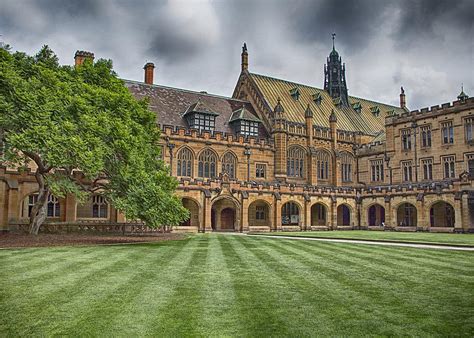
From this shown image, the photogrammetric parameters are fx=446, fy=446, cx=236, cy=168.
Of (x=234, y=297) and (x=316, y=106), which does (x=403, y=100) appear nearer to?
(x=316, y=106)

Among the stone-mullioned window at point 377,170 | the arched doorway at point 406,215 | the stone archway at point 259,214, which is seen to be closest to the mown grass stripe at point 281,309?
the stone archway at point 259,214

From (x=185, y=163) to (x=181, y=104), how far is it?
714 centimetres

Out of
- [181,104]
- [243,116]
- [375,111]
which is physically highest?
[375,111]

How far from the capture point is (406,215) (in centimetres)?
4503

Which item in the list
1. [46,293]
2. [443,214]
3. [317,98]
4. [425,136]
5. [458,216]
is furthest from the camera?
[317,98]

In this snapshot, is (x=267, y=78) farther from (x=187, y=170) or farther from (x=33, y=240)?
(x=33, y=240)

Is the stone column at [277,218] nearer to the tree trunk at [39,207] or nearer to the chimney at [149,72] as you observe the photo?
the chimney at [149,72]

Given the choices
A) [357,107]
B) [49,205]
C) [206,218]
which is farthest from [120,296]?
[357,107]

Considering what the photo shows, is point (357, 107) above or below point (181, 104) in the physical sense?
above

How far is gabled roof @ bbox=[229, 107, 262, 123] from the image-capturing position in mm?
45781

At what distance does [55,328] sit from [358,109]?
184 ft

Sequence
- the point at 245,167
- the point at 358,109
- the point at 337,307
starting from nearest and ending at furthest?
the point at 337,307 < the point at 245,167 < the point at 358,109

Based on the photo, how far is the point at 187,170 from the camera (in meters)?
41.6

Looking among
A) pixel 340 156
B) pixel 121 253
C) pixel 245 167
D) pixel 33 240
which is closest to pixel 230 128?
pixel 245 167
